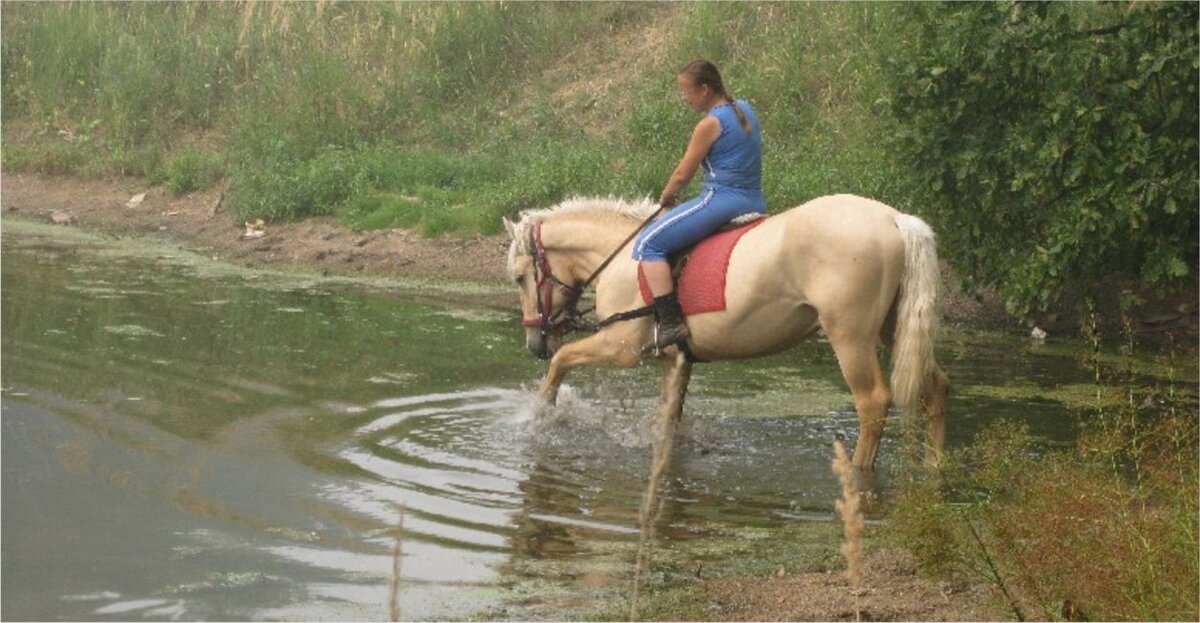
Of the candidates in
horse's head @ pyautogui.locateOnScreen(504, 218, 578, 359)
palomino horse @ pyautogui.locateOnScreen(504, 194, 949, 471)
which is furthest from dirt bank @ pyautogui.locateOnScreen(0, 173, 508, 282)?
palomino horse @ pyautogui.locateOnScreen(504, 194, 949, 471)

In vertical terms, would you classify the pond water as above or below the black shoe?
below

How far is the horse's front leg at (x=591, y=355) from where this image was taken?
9.80 m

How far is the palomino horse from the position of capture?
8.66 meters

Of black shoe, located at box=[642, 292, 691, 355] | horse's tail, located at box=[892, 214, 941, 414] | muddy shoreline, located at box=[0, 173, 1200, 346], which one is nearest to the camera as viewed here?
horse's tail, located at box=[892, 214, 941, 414]

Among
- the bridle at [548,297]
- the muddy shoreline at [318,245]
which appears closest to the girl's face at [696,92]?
the bridle at [548,297]

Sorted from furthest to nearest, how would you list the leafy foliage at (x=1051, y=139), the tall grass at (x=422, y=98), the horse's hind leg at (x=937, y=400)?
1. the tall grass at (x=422, y=98)
2. the leafy foliage at (x=1051, y=139)
3. the horse's hind leg at (x=937, y=400)

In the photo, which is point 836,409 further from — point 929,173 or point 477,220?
point 477,220

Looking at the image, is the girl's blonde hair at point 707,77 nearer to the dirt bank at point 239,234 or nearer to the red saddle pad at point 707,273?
the red saddle pad at point 707,273

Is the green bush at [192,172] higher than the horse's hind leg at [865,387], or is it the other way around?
the horse's hind leg at [865,387]

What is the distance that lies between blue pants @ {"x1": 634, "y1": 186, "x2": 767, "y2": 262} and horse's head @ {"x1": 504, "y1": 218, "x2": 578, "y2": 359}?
1.08 meters

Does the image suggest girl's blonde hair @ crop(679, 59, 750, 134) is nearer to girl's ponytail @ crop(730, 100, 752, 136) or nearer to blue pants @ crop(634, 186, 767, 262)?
girl's ponytail @ crop(730, 100, 752, 136)

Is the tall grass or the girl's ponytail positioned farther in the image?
the tall grass

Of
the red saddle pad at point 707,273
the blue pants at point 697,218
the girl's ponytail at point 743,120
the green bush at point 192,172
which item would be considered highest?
the girl's ponytail at point 743,120

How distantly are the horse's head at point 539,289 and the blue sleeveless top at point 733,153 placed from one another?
A: 141cm
